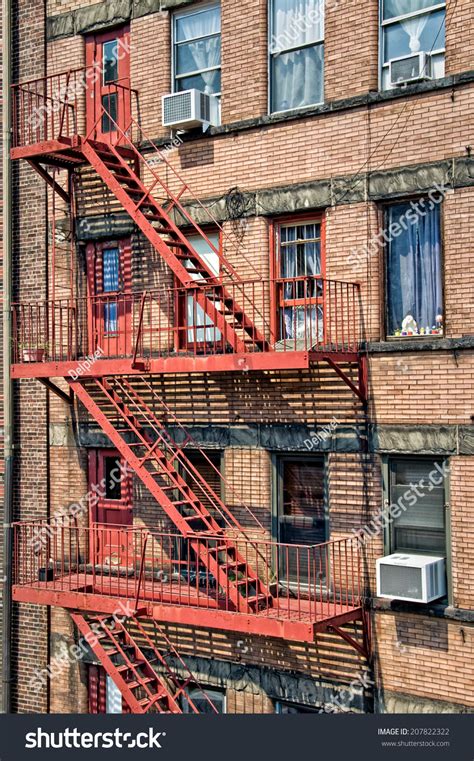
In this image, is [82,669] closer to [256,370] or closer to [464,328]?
[256,370]

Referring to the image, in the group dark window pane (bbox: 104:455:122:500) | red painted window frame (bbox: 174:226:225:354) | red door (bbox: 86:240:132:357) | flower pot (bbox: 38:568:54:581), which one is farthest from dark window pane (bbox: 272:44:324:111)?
flower pot (bbox: 38:568:54:581)

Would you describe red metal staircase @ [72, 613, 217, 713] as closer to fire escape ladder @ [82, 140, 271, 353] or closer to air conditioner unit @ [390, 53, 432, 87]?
fire escape ladder @ [82, 140, 271, 353]

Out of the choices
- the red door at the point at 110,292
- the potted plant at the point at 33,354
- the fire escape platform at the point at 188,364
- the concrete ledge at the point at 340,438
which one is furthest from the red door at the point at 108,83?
the concrete ledge at the point at 340,438

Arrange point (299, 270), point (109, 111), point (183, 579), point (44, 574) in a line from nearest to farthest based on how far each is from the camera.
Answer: point (299, 270)
point (183, 579)
point (44, 574)
point (109, 111)

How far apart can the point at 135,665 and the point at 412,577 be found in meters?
4.55

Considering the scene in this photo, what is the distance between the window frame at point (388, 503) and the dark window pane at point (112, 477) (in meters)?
4.90

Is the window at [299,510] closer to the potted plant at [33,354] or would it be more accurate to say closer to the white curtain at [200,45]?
the potted plant at [33,354]

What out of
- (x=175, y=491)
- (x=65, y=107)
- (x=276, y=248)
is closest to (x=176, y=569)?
(x=175, y=491)

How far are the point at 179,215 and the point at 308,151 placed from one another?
2.41 meters

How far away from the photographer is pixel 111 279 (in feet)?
55.3

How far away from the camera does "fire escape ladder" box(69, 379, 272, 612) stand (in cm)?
1391

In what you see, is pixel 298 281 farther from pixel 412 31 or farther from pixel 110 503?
pixel 110 503

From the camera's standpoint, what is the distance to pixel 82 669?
55.0ft
